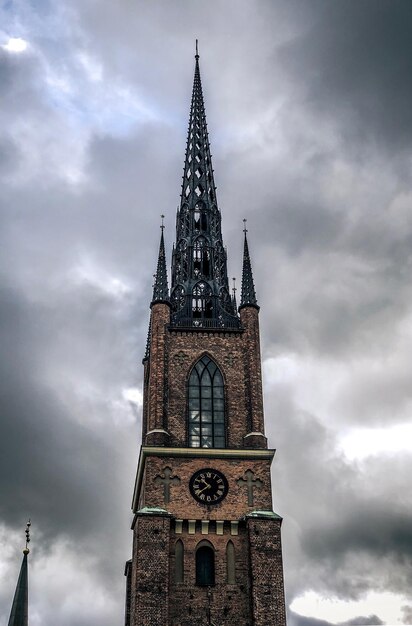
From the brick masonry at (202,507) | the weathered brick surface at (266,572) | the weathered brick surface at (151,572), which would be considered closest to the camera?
the weathered brick surface at (151,572)

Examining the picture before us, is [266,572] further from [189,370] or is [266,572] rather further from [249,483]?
[189,370]

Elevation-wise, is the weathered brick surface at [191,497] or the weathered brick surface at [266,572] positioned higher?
the weathered brick surface at [191,497]

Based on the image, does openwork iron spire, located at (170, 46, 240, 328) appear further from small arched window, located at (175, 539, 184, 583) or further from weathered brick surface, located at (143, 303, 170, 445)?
small arched window, located at (175, 539, 184, 583)

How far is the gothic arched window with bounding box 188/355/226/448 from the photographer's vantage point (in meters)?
51.2

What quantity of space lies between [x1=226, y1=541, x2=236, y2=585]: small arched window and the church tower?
0.05m

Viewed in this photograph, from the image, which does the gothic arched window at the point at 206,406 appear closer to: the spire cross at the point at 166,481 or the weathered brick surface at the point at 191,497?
the weathered brick surface at the point at 191,497

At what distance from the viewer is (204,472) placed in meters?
49.4

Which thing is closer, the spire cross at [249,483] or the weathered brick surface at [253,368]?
the spire cross at [249,483]

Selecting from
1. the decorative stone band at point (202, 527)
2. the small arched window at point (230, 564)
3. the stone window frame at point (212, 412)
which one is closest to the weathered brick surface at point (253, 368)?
the stone window frame at point (212, 412)

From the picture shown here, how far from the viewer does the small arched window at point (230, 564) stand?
46500mm

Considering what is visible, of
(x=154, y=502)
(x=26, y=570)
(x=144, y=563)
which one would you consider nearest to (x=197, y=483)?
(x=154, y=502)

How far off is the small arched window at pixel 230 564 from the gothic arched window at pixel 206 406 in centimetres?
592

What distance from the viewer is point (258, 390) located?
174ft

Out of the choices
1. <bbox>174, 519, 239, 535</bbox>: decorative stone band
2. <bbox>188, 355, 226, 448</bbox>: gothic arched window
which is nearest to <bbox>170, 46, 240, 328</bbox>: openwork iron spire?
<bbox>188, 355, 226, 448</bbox>: gothic arched window
